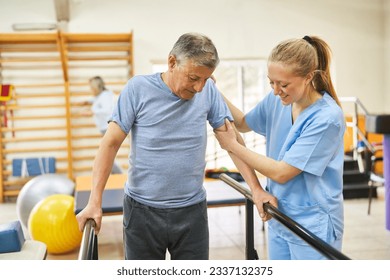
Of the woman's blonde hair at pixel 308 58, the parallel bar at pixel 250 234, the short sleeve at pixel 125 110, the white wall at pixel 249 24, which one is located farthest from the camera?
the white wall at pixel 249 24

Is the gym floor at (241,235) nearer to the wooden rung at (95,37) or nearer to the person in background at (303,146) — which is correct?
the person in background at (303,146)

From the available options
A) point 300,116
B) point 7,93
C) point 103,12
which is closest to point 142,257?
point 300,116

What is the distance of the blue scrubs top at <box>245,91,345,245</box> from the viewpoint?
128cm

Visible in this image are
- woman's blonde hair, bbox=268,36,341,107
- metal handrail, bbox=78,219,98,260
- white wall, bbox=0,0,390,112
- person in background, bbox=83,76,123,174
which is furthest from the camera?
person in background, bbox=83,76,123,174

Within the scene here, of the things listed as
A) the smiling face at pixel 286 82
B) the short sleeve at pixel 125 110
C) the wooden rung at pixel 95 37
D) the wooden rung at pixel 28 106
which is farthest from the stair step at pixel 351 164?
the short sleeve at pixel 125 110

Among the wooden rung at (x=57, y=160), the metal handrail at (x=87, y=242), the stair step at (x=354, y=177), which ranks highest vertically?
the metal handrail at (x=87, y=242)

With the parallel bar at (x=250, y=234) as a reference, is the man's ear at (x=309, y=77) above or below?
above

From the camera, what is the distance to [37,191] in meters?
4.07

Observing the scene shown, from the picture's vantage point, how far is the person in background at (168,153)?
1324mm

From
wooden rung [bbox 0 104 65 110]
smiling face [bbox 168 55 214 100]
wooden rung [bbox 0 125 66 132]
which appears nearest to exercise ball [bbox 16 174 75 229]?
wooden rung [bbox 0 125 66 132]

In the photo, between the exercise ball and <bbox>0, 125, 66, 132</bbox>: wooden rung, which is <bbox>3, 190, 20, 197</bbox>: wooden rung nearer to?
<bbox>0, 125, 66, 132</bbox>: wooden rung

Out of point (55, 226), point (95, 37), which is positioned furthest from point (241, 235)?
point (95, 37)

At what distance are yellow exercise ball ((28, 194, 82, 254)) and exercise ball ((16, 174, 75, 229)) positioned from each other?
64cm

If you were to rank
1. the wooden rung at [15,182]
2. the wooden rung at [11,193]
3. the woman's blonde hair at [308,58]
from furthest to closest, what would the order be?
the wooden rung at [15,182], the wooden rung at [11,193], the woman's blonde hair at [308,58]
